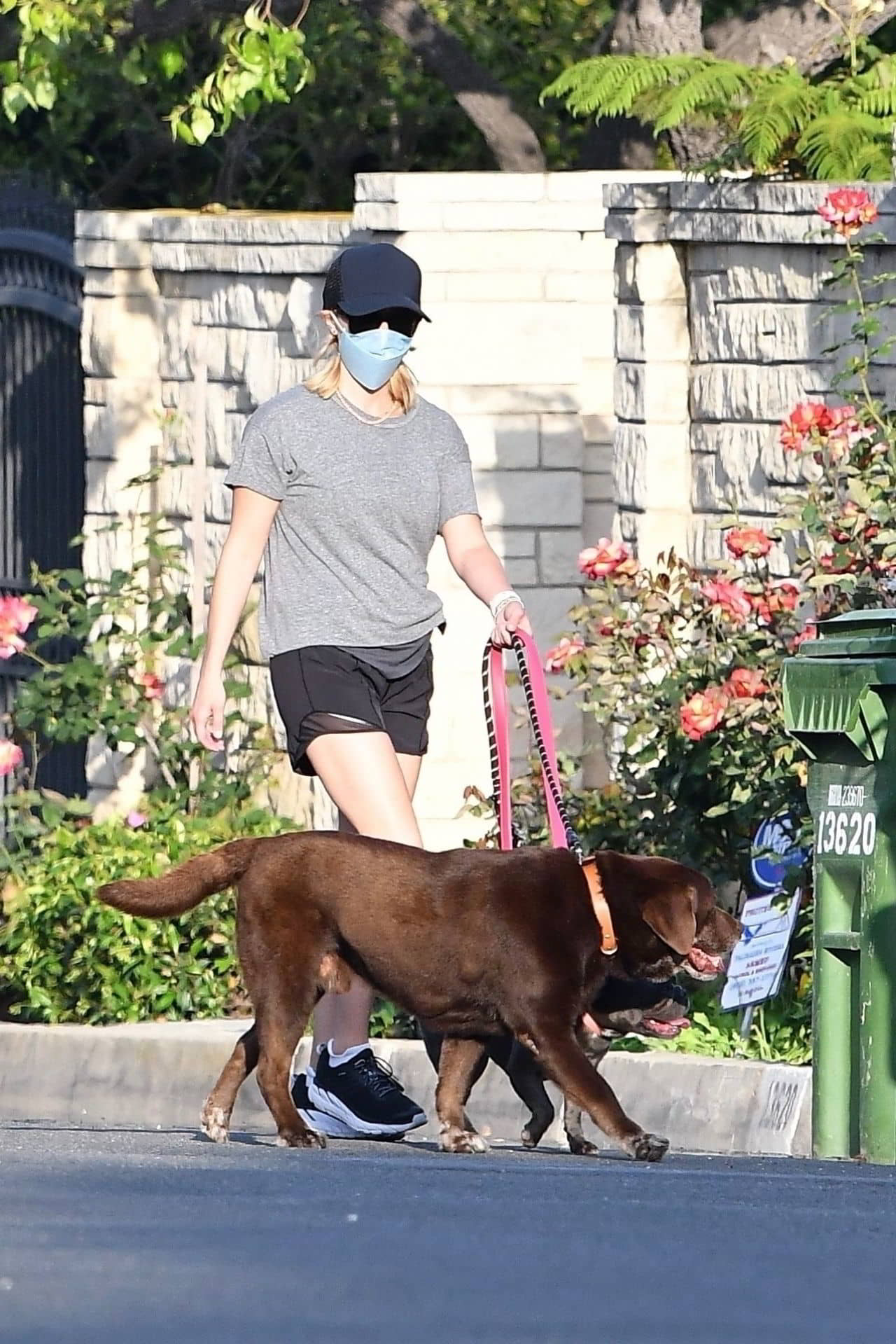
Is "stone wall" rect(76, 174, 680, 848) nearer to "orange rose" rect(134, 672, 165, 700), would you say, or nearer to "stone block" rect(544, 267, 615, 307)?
"stone block" rect(544, 267, 615, 307)

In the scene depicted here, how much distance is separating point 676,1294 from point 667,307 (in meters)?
5.28

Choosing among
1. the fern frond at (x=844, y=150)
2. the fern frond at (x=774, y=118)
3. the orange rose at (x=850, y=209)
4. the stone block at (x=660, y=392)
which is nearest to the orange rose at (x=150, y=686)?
the stone block at (x=660, y=392)

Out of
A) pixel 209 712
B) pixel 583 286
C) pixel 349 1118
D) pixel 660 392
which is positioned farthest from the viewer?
pixel 583 286

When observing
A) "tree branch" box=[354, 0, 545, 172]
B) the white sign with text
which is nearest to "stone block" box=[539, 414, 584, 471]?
"tree branch" box=[354, 0, 545, 172]

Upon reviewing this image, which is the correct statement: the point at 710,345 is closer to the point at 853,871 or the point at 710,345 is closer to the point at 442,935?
the point at 853,871

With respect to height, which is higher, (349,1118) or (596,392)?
(596,392)

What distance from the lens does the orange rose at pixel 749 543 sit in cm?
862

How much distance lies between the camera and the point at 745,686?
8.51 metres

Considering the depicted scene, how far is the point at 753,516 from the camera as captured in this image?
9438mm

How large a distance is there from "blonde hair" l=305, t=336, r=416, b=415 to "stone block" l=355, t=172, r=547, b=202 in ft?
8.95

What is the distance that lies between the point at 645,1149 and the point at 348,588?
4.77 feet

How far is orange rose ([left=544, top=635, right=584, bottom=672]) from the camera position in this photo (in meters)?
9.03

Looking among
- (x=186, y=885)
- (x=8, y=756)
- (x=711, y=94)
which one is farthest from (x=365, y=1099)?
(x=711, y=94)

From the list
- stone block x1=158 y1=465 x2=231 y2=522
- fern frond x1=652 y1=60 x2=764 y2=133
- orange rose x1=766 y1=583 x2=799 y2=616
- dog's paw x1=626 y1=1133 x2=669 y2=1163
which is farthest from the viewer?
stone block x1=158 y1=465 x2=231 y2=522
